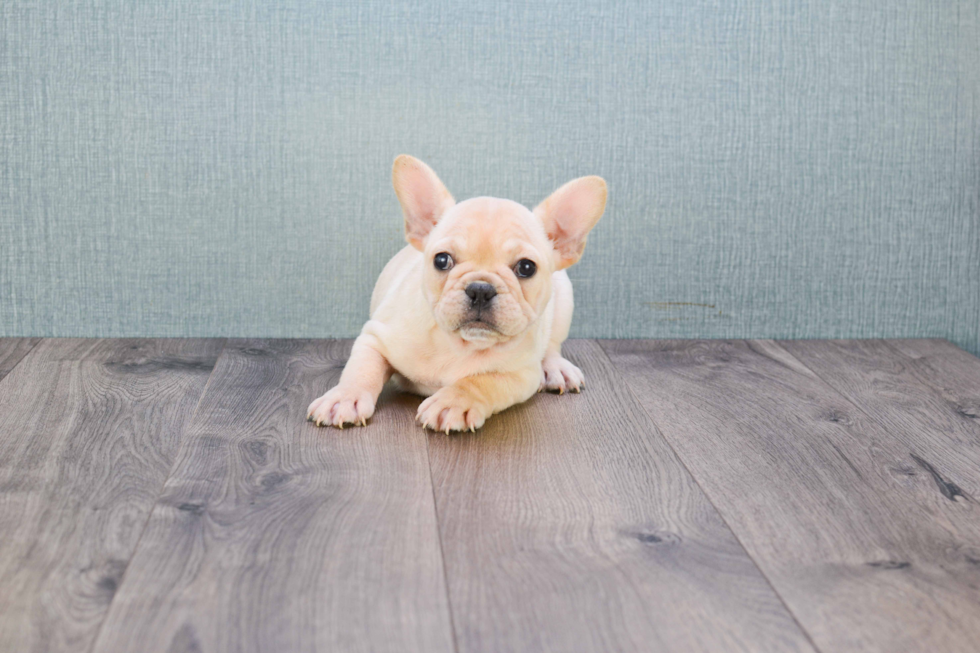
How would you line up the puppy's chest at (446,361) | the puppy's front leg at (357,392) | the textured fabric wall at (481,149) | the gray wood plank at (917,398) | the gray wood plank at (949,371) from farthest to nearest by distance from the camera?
the textured fabric wall at (481,149) < the gray wood plank at (949,371) < the puppy's chest at (446,361) < the puppy's front leg at (357,392) < the gray wood plank at (917,398)

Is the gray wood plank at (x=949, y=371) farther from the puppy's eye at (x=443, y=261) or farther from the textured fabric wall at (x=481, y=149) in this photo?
the puppy's eye at (x=443, y=261)

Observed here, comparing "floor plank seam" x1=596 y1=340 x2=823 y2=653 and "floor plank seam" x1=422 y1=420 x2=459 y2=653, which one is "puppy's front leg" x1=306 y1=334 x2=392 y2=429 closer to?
"floor plank seam" x1=422 y1=420 x2=459 y2=653

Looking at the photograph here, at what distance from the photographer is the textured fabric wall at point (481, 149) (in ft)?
7.48

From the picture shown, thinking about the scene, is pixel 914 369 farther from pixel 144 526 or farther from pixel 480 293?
pixel 144 526

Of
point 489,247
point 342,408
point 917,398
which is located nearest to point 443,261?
point 489,247

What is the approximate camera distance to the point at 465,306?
1.68m

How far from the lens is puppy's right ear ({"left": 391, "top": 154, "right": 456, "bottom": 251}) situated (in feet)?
5.90

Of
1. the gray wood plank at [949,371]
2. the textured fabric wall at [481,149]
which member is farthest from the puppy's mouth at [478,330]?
the gray wood plank at [949,371]

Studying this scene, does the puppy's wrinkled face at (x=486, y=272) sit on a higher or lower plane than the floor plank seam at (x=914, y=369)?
higher

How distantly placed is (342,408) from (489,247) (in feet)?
1.36

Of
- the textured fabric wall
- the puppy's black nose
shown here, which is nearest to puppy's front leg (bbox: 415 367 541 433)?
the puppy's black nose

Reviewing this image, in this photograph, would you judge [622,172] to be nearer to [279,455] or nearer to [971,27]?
[971,27]

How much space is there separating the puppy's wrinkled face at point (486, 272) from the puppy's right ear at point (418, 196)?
0.17 ft

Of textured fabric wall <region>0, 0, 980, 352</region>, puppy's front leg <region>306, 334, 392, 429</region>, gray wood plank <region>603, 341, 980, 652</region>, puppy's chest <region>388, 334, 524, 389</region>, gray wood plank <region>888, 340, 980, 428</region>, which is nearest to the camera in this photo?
gray wood plank <region>603, 341, 980, 652</region>
